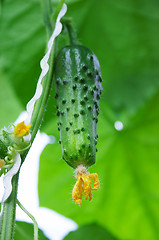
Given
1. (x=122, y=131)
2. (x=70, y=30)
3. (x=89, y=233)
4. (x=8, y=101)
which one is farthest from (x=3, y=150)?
(x=122, y=131)

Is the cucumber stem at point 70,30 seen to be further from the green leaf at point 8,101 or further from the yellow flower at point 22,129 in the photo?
the green leaf at point 8,101

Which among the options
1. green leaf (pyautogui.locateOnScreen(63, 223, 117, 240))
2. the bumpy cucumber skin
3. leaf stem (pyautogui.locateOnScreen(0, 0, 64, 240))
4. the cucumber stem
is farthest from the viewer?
green leaf (pyautogui.locateOnScreen(63, 223, 117, 240))

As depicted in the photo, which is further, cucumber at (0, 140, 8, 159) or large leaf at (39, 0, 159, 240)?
large leaf at (39, 0, 159, 240)

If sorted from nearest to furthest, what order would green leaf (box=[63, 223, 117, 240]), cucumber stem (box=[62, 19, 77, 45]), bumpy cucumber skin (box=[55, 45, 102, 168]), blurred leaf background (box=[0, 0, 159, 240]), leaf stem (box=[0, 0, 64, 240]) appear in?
leaf stem (box=[0, 0, 64, 240]), bumpy cucumber skin (box=[55, 45, 102, 168]), cucumber stem (box=[62, 19, 77, 45]), green leaf (box=[63, 223, 117, 240]), blurred leaf background (box=[0, 0, 159, 240])

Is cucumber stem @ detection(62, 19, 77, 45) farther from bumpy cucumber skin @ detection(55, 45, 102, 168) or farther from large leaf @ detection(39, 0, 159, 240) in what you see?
large leaf @ detection(39, 0, 159, 240)

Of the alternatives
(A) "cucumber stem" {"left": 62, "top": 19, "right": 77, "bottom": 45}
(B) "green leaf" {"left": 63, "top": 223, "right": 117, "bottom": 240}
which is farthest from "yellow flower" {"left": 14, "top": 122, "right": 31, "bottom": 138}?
(B) "green leaf" {"left": 63, "top": 223, "right": 117, "bottom": 240}

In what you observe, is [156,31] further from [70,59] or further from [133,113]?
[70,59]

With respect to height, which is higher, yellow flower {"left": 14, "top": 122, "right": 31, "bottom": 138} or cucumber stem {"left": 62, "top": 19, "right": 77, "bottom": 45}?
cucumber stem {"left": 62, "top": 19, "right": 77, "bottom": 45}
